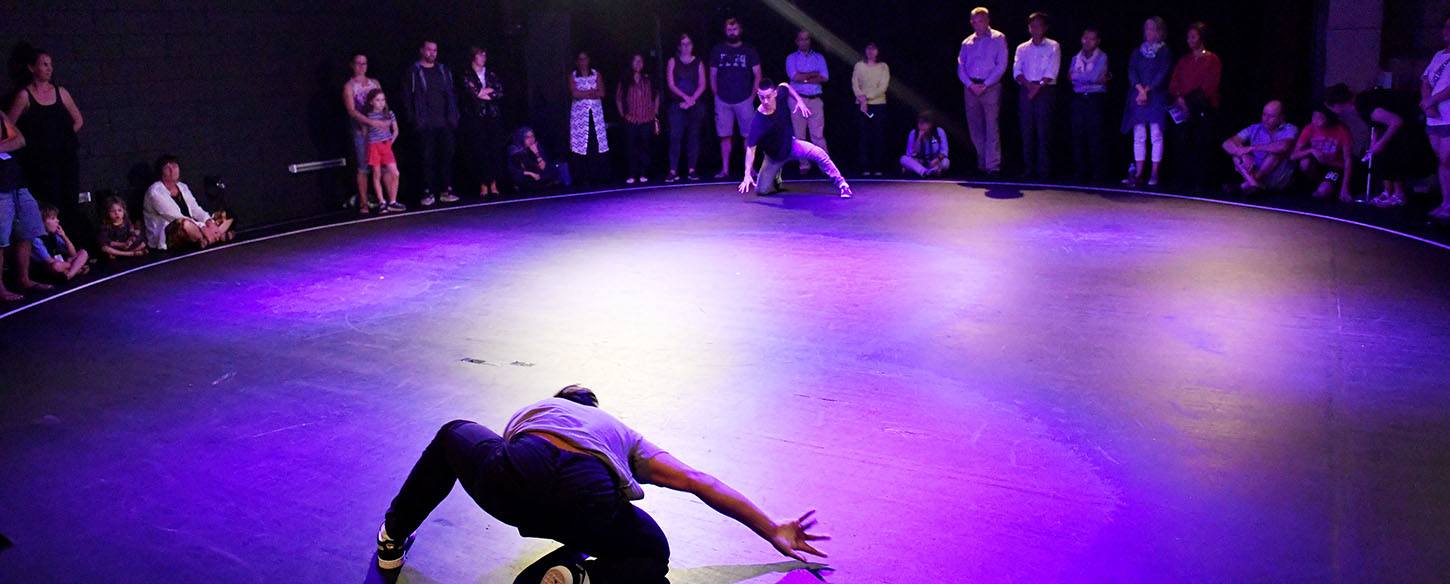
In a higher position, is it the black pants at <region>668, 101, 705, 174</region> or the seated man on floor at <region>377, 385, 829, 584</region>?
the black pants at <region>668, 101, 705, 174</region>

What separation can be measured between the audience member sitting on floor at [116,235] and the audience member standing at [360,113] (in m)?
1.99

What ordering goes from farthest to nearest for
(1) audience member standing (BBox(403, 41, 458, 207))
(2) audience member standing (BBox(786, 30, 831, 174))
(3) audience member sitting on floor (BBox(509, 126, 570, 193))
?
1. (2) audience member standing (BBox(786, 30, 831, 174))
2. (3) audience member sitting on floor (BBox(509, 126, 570, 193))
3. (1) audience member standing (BBox(403, 41, 458, 207))

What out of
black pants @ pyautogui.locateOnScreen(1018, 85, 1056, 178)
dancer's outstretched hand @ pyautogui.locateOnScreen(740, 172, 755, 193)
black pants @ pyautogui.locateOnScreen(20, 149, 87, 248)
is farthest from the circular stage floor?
black pants @ pyautogui.locateOnScreen(1018, 85, 1056, 178)

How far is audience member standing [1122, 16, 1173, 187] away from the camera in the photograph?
8.84 metres

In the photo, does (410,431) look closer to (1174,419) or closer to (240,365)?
(240,365)

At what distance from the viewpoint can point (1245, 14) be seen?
923 centimetres

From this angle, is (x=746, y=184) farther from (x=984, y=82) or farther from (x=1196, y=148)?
(x=1196, y=148)

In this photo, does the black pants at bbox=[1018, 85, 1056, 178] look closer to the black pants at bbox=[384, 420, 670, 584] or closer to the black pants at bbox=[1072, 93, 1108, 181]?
the black pants at bbox=[1072, 93, 1108, 181]

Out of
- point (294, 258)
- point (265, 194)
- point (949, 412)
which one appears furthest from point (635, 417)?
point (265, 194)

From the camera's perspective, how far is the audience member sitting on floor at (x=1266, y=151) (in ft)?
27.3

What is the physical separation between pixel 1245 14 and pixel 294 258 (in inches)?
301

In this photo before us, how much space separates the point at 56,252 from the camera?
6.83 meters

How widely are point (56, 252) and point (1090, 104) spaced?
769 centimetres

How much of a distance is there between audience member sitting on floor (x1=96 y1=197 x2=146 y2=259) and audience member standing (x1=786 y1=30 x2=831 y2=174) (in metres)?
5.51
